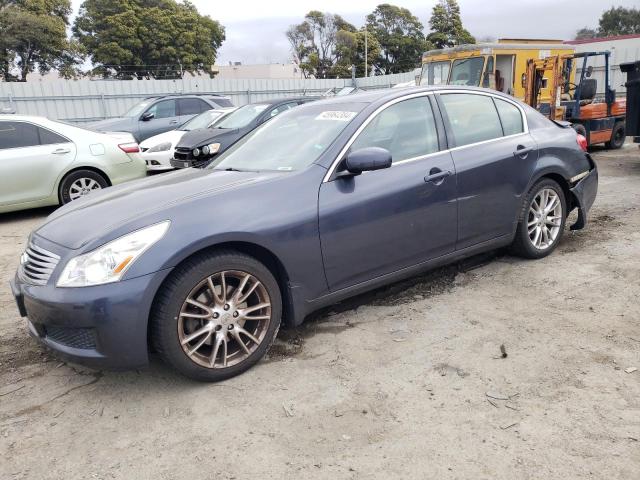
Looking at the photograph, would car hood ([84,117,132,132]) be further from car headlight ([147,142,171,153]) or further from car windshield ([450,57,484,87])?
car windshield ([450,57,484,87])

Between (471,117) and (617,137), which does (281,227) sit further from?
(617,137)

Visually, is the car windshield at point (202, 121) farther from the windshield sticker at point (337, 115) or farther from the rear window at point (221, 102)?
the windshield sticker at point (337, 115)

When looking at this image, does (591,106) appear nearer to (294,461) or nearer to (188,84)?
(294,461)

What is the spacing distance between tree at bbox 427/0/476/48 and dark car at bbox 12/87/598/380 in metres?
58.3

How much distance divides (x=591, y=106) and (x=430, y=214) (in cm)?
1017

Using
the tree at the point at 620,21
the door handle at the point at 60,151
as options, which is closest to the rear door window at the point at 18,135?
the door handle at the point at 60,151

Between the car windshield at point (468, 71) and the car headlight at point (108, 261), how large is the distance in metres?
11.1

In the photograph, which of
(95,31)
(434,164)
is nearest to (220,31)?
(95,31)

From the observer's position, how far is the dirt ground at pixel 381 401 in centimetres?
246

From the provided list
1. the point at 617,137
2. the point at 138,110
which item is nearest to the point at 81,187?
the point at 138,110

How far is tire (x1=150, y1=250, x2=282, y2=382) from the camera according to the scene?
291 centimetres

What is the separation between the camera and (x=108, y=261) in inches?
112

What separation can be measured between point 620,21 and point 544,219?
87.9m

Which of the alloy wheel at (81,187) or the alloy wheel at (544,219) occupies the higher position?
the alloy wheel at (81,187)
